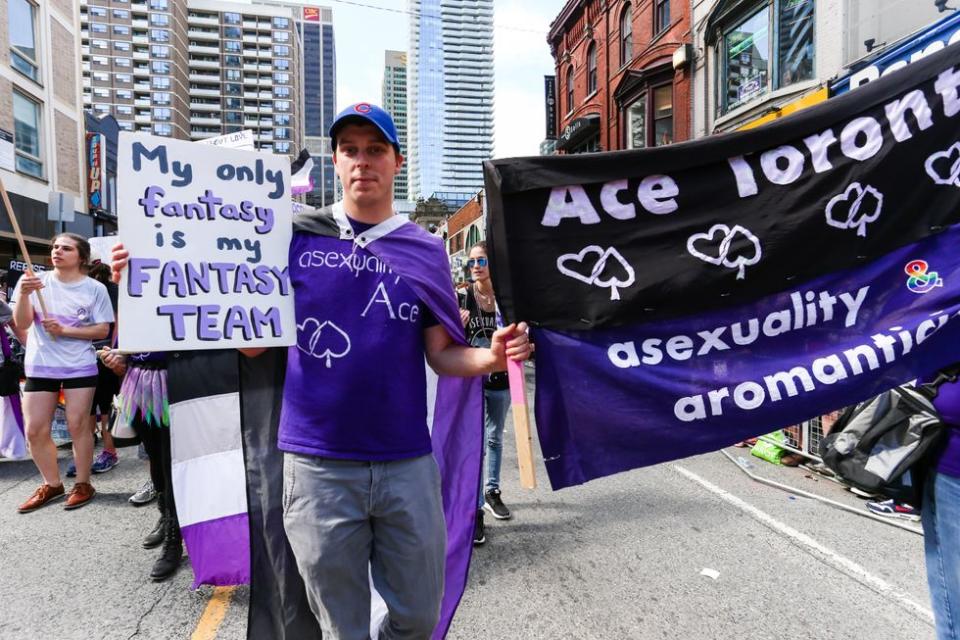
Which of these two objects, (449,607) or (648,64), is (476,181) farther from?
(449,607)

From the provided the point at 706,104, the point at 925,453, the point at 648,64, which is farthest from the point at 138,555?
the point at 648,64

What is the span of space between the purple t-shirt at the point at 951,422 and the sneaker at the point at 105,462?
6.44 metres

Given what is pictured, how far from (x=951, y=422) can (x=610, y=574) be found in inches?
83.0

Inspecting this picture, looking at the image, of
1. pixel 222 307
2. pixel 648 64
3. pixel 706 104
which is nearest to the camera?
pixel 222 307

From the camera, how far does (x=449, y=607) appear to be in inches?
96.8

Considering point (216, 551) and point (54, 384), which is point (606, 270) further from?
point (54, 384)

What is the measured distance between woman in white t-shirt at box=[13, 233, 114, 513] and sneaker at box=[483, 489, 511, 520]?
10.9 ft

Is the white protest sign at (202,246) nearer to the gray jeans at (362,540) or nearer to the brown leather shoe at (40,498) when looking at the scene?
the gray jeans at (362,540)

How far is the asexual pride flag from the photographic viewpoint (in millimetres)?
2125

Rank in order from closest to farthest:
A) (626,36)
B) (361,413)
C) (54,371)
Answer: (361,413) → (54,371) → (626,36)

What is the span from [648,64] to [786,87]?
5.86m

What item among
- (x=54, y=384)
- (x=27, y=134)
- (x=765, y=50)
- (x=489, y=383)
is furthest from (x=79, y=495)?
(x=27, y=134)

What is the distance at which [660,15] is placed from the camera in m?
15.6

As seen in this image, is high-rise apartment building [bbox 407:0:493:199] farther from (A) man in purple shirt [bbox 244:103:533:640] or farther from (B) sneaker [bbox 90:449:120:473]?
(A) man in purple shirt [bbox 244:103:533:640]
